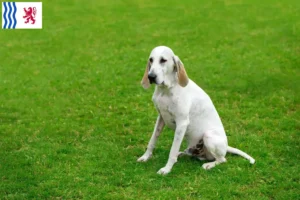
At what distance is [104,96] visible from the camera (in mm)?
11531

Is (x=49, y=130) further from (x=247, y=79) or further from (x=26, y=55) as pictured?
(x=26, y=55)

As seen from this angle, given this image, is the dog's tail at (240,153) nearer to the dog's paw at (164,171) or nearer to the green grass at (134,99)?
the green grass at (134,99)

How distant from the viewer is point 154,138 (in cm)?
797

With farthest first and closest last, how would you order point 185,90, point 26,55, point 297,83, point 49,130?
1. point 26,55
2. point 297,83
3. point 49,130
4. point 185,90

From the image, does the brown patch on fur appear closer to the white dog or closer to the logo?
the white dog

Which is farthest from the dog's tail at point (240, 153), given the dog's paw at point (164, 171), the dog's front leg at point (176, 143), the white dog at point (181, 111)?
the dog's paw at point (164, 171)

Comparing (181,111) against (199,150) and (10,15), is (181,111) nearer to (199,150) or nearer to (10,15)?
(199,150)

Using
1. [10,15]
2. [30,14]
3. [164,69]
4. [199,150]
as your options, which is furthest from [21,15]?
[164,69]

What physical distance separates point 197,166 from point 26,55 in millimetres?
8911

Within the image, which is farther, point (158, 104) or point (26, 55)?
point (26, 55)

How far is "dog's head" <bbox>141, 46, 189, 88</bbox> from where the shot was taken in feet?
23.6

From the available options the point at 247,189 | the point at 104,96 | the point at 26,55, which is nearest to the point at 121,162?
the point at 247,189

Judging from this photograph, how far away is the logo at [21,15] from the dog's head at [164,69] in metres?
12.4

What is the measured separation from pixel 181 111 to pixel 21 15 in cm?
1355
